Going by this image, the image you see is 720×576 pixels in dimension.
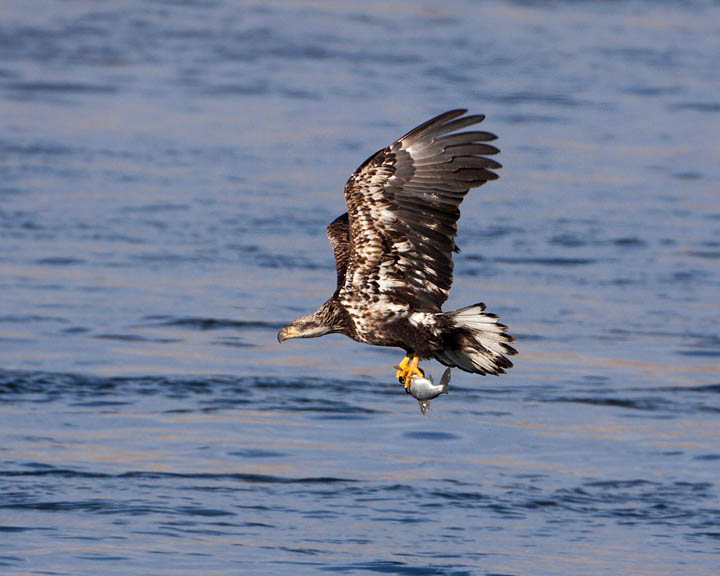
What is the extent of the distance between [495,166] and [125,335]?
467 centimetres

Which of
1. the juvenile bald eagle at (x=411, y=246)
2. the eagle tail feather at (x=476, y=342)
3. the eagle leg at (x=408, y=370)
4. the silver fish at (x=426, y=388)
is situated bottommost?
the silver fish at (x=426, y=388)

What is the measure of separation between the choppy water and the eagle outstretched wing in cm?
134

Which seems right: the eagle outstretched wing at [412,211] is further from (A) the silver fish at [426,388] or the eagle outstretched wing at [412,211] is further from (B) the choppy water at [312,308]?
(B) the choppy water at [312,308]

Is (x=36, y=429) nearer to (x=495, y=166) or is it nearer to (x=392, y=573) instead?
(x=392, y=573)

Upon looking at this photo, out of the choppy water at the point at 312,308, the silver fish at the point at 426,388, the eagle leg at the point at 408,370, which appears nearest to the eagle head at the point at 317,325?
the eagle leg at the point at 408,370

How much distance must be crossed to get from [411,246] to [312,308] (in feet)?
14.3

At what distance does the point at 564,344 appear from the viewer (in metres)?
11.3

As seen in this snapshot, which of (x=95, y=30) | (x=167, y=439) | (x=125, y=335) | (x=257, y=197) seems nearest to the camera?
(x=167, y=439)

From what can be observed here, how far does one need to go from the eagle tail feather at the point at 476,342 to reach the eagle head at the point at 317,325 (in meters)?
0.57

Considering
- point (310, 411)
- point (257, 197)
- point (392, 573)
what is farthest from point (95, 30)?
point (392, 573)

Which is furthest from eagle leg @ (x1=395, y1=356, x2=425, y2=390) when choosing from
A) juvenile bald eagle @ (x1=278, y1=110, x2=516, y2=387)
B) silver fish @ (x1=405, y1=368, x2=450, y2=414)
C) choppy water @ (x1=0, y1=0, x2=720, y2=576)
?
choppy water @ (x1=0, y1=0, x2=720, y2=576)

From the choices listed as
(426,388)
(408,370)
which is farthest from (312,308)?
(426,388)

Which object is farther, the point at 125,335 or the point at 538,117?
the point at 538,117

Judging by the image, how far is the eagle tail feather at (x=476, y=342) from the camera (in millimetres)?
6941
